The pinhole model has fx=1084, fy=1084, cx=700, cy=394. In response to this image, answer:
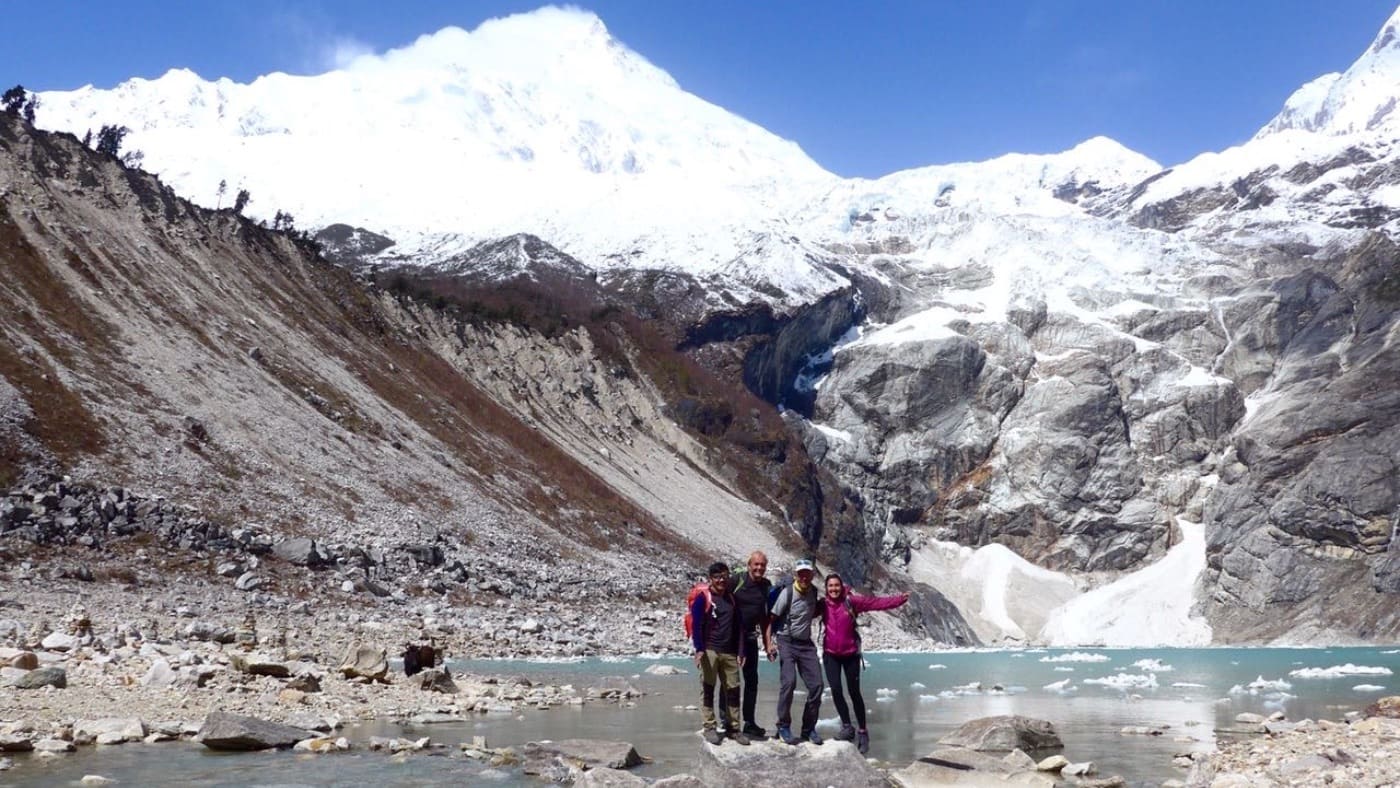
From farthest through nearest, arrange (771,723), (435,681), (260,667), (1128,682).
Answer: (1128,682) → (435,681) → (771,723) → (260,667)

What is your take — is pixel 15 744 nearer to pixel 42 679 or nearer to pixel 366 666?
pixel 42 679

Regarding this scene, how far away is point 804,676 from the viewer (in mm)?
15672

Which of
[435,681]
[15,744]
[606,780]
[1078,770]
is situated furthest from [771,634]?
[435,681]

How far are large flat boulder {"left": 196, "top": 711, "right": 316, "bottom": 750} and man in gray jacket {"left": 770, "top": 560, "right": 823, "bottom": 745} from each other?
7.96m

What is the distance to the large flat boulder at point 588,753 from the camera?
648 inches

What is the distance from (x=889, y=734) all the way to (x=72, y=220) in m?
70.5

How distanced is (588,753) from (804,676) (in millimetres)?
3873

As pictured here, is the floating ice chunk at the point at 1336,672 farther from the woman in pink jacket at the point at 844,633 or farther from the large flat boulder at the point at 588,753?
the large flat boulder at the point at 588,753

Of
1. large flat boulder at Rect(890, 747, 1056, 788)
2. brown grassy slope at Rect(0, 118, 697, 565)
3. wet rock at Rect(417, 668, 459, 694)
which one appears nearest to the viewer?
large flat boulder at Rect(890, 747, 1056, 788)

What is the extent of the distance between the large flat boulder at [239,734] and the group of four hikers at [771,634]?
6864mm

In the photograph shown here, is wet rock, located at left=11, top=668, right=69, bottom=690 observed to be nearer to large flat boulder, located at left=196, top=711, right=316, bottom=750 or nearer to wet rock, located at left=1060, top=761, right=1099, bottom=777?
large flat boulder, located at left=196, top=711, right=316, bottom=750

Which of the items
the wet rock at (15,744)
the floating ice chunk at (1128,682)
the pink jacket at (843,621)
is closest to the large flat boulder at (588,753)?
the pink jacket at (843,621)

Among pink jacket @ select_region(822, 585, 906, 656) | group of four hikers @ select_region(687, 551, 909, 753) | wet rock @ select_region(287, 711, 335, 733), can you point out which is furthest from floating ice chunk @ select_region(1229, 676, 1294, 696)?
wet rock @ select_region(287, 711, 335, 733)

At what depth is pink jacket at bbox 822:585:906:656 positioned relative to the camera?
1600cm
